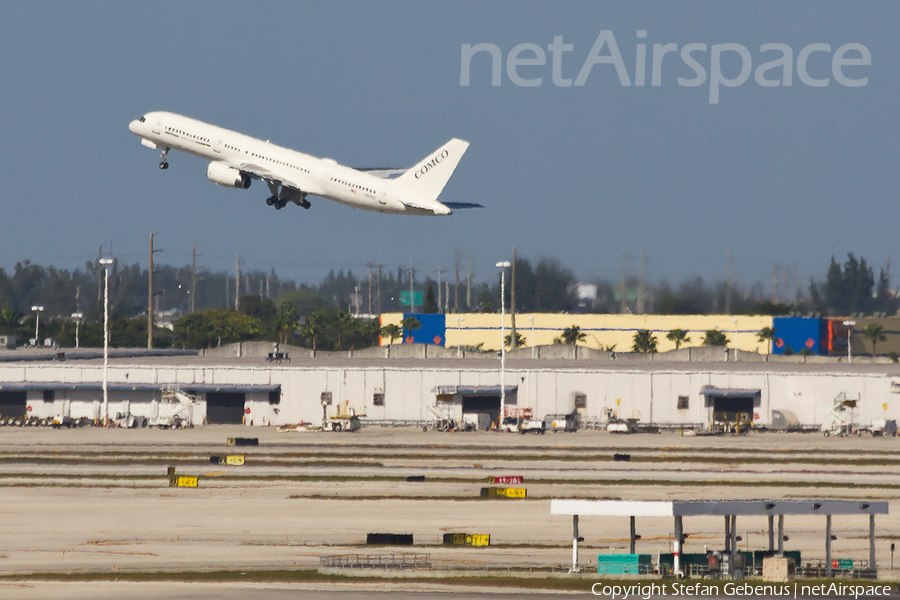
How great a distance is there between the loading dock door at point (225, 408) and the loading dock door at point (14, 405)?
62.3ft

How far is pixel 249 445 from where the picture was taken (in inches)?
4035

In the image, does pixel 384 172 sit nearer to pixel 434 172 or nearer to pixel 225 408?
pixel 434 172

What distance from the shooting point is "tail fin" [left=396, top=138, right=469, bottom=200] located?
98812 mm

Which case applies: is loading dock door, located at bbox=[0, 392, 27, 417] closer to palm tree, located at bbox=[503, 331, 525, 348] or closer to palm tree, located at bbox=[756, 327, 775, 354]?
palm tree, located at bbox=[503, 331, 525, 348]

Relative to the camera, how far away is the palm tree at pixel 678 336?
18300 cm

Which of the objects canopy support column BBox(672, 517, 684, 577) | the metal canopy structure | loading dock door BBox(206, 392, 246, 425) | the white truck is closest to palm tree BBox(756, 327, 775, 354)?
loading dock door BBox(206, 392, 246, 425)

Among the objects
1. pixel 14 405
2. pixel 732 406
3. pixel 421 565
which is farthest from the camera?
pixel 14 405

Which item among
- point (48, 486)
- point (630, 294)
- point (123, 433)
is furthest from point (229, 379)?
point (630, 294)

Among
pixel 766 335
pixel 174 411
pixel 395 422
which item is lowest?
pixel 395 422

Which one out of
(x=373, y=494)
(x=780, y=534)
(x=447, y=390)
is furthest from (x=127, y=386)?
(x=780, y=534)

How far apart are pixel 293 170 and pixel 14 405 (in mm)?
49927

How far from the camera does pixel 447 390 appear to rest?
124m

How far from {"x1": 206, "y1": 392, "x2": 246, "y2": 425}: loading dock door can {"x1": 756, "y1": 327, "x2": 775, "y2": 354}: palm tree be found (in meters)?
83.4

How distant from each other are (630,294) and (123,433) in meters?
90.5
